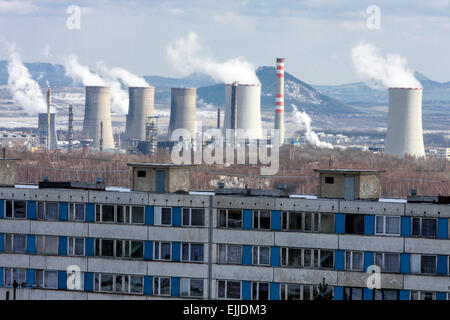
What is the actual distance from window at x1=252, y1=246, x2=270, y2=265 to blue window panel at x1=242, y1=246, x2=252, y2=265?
12 cm

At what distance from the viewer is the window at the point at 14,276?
31.0 meters

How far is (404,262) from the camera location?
28.2m

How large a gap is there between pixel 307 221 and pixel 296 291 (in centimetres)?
211

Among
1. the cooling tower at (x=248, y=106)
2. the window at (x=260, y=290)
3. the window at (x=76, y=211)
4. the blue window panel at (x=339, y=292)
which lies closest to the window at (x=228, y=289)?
the window at (x=260, y=290)

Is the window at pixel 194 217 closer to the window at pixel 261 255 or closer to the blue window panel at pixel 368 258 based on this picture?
the window at pixel 261 255

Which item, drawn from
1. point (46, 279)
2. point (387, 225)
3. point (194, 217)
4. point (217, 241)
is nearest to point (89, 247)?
point (46, 279)

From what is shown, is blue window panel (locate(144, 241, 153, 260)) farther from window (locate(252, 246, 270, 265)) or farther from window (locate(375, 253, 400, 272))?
window (locate(375, 253, 400, 272))

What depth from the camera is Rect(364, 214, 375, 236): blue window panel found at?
93.5 feet

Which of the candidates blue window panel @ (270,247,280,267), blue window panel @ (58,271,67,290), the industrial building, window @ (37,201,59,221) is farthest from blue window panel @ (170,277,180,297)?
window @ (37,201,59,221)

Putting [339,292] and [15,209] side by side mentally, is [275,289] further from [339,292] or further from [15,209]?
[15,209]
